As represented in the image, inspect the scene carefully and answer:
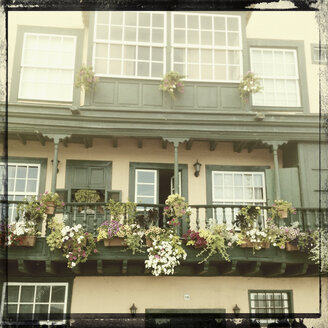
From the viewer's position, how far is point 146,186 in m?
13.2

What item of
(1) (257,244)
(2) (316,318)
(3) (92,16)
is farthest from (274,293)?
(3) (92,16)

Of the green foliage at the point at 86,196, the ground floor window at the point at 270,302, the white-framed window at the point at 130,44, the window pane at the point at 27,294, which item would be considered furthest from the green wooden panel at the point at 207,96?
the window pane at the point at 27,294

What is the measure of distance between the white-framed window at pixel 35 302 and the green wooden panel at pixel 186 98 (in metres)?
5.97

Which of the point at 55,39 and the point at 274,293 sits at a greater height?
the point at 55,39

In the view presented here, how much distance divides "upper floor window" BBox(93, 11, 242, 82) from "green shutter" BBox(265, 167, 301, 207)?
10.3ft

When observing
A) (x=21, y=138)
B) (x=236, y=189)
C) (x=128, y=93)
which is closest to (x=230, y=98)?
(x=236, y=189)

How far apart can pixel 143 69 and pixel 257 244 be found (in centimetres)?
605

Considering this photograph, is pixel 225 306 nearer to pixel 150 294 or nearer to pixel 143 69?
pixel 150 294

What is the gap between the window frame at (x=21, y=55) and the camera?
12992mm

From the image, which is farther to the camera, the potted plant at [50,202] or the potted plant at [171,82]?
the potted plant at [171,82]

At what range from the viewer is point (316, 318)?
38.6 ft

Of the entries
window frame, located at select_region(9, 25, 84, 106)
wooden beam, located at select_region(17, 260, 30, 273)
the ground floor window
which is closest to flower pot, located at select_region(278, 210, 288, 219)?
the ground floor window

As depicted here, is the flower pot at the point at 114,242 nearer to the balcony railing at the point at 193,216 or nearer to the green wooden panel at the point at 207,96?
the balcony railing at the point at 193,216

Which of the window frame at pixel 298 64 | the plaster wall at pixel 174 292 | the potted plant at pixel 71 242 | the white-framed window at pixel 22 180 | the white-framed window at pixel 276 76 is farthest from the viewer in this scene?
the white-framed window at pixel 276 76
